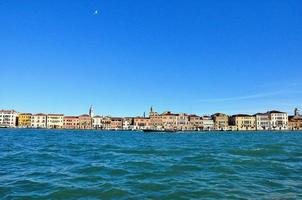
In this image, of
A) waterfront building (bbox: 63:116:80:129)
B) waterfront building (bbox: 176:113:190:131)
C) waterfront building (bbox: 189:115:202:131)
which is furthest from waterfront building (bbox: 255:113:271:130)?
waterfront building (bbox: 63:116:80:129)

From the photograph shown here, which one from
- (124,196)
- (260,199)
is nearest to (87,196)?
(124,196)

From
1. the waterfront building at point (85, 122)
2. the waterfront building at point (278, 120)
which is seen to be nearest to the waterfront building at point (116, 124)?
the waterfront building at point (85, 122)

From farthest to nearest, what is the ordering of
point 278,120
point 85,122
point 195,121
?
point 85,122 → point 278,120 → point 195,121

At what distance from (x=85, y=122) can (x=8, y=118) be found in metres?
29.7

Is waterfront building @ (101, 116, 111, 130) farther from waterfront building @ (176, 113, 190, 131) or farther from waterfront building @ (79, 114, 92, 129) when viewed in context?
waterfront building @ (176, 113, 190, 131)

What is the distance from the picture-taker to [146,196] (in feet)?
28.7

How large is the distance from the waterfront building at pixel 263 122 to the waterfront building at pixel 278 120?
118 cm

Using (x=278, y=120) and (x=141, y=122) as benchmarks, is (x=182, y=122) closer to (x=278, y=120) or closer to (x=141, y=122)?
(x=141, y=122)

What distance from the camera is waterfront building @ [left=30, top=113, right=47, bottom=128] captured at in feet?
484

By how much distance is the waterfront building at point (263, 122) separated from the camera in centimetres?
14900

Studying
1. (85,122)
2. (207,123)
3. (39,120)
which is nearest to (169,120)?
(207,123)

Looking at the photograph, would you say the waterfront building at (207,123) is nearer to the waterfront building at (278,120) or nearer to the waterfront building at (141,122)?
the waterfront building at (141,122)

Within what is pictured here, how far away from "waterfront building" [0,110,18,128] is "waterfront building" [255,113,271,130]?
9722 centimetres

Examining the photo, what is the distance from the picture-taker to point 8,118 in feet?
474
